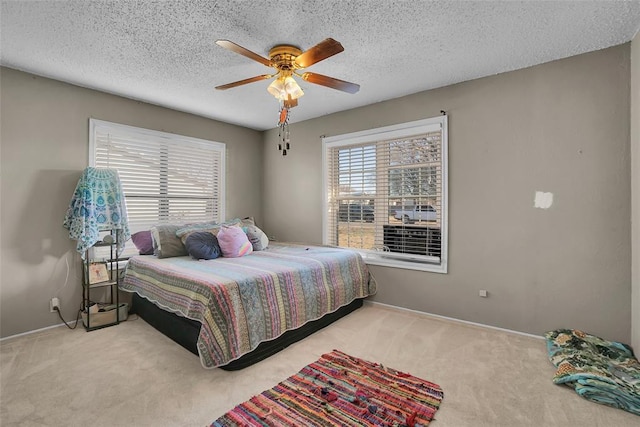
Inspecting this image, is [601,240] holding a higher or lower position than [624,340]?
higher

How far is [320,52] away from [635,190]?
256 centimetres

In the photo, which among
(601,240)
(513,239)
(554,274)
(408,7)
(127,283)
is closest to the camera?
(408,7)

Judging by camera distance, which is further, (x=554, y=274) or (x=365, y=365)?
(x=554, y=274)

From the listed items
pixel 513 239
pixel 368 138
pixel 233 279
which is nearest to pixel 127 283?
pixel 233 279

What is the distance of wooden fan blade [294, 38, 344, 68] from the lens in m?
1.88

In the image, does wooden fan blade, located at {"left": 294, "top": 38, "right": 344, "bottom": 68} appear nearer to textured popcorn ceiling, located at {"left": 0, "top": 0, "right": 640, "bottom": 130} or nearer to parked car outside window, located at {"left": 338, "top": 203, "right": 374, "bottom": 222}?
textured popcorn ceiling, located at {"left": 0, "top": 0, "right": 640, "bottom": 130}

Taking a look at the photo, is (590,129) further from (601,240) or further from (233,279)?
(233,279)

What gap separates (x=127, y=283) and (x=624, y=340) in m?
4.62

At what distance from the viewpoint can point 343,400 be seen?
1926 millimetres

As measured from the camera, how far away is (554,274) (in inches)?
108

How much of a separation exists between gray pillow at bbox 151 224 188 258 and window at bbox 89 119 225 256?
16.0 inches

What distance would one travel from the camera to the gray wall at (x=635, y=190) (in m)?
2.28

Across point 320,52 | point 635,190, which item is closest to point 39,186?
point 320,52

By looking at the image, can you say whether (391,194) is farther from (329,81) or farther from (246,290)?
(246,290)
